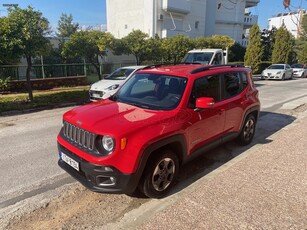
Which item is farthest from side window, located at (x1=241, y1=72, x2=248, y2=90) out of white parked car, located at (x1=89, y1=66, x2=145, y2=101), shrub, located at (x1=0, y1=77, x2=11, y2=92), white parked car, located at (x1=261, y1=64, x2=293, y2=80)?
white parked car, located at (x1=261, y1=64, x2=293, y2=80)

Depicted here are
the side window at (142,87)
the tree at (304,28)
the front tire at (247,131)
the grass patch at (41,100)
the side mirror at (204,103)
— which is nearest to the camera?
the side mirror at (204,103)

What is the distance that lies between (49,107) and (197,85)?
7423mm

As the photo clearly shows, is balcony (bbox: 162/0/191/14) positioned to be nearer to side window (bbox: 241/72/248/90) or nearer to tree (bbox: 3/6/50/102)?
tree (bbox: 3/6/50/102)

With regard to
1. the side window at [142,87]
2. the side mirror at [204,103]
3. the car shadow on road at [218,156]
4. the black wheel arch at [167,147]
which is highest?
the side window at [142,87]

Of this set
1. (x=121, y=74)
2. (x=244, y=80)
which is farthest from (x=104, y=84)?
(x=244, y=80)

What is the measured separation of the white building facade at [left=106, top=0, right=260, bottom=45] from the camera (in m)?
27.3

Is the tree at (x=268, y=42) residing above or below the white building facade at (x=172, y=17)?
below

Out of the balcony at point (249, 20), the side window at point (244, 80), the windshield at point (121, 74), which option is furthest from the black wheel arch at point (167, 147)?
the balcony at point (249, 20)

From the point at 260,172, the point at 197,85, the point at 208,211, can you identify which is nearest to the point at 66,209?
the point at 208,211

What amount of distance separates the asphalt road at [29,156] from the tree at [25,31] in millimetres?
2581

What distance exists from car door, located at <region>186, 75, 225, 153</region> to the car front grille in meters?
1.31

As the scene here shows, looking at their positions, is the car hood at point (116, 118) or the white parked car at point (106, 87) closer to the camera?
the car hood at point (116, 118)

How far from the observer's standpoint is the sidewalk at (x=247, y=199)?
2703 millimetres

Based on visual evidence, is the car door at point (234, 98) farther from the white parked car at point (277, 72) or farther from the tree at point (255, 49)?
the tree at point (255, 49)
